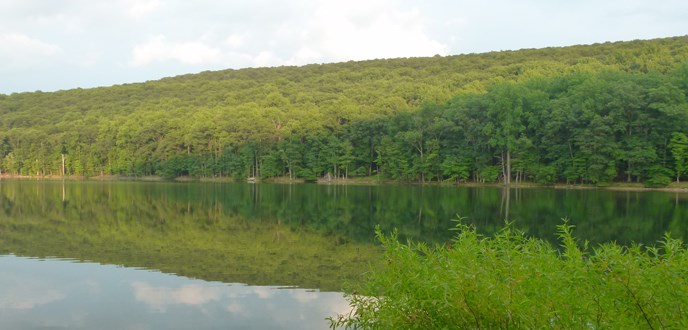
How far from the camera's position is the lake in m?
11.8

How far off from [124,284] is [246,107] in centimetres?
9283

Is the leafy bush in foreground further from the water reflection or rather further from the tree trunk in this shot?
the tree trunk

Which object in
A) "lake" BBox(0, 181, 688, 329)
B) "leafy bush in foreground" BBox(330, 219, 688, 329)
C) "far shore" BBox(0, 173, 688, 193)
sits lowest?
"far shore" BBox(0, 173, 688, 193)

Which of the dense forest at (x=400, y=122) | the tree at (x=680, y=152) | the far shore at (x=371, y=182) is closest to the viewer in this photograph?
the tree at (x=680, y=152)

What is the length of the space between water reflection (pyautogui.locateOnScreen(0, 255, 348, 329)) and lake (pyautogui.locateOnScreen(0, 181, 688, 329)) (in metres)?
0.03

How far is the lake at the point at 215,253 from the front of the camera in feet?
38.8

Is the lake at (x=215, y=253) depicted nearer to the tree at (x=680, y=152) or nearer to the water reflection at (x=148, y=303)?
the water reflection at (x=148, y=303)

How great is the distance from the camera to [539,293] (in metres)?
6.25

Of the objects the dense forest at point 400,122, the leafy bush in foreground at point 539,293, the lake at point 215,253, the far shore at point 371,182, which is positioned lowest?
the far shore at point 371,182

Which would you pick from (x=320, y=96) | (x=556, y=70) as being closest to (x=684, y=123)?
(x=556, y=70)

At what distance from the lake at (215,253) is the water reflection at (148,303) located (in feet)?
0.09

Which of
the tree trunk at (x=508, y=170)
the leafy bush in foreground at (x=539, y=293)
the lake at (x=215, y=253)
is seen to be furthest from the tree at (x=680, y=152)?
the leafy bush in foreground at (x=539, y=293)

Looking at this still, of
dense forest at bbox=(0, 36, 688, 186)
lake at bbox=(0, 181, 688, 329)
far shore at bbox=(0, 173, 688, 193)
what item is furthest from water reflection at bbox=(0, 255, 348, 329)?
dense forest at bbox=(0, 36, 688, 186)

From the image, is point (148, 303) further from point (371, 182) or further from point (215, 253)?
point (371, 182)
